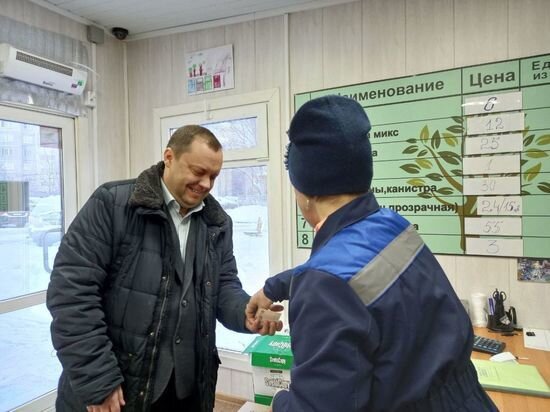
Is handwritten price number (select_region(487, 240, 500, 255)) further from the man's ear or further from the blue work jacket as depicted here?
the man's ear

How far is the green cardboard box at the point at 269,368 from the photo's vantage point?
6.11 ft

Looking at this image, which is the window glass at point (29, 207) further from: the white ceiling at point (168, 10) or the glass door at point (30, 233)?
the white ceiling at point (168, 10)

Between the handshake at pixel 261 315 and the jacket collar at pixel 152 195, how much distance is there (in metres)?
0.38

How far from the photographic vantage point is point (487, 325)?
2.02 metres

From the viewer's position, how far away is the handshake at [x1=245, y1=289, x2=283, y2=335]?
1410 mm

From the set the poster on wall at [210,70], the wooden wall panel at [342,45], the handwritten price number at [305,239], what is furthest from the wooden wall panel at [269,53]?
the handwritten price number at [305,239]

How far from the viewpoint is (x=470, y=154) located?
2.13 m

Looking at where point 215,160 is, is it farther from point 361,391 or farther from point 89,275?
point 361,391

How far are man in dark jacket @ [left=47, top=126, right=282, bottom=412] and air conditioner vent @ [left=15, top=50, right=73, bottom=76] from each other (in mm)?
1488

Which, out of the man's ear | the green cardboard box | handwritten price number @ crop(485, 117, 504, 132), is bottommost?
the green cardboard box

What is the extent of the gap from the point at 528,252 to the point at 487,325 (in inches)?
18.1

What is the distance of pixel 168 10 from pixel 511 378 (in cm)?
290

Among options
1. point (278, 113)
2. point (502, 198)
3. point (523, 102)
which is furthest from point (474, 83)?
point (278, 113)

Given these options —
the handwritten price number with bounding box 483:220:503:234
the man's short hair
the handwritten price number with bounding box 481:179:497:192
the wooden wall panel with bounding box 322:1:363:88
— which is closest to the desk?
the handwritten price number with bounding box 483:220:503:234
